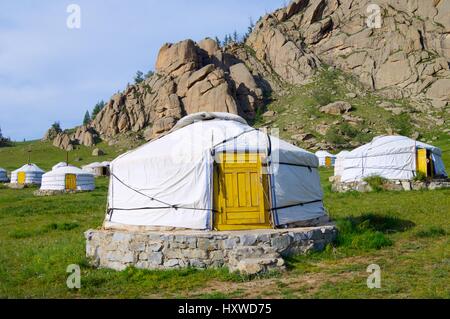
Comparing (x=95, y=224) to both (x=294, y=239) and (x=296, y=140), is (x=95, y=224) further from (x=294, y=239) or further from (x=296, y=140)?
(x=296, y=140)

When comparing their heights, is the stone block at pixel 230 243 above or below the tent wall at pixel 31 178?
below

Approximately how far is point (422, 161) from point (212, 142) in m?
12.8

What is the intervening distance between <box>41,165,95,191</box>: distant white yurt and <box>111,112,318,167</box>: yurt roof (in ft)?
62.1

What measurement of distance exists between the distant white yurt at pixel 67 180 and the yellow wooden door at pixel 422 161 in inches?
733

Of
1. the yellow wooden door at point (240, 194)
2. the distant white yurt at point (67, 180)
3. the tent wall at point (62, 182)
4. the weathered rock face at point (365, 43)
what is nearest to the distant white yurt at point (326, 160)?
the tent wall at point (62, 182)

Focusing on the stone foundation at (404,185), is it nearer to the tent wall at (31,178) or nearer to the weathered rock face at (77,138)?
the tent wall at (31,178)

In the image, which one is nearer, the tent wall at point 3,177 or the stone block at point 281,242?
the stone block at point 281,242

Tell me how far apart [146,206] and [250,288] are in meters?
3.21

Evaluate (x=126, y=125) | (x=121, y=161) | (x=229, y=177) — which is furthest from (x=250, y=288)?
(x=126, y=125)

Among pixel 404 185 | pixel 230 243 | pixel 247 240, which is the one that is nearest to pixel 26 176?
pixel 404 185

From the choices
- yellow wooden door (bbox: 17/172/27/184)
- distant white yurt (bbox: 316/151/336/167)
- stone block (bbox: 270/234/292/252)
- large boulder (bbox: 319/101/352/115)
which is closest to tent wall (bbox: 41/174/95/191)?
yellow wooden door (bbox: 17/172/27/184)

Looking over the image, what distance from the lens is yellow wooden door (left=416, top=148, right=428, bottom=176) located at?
18203 millimetres

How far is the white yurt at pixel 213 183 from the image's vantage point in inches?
322

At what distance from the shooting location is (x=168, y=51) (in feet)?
207
